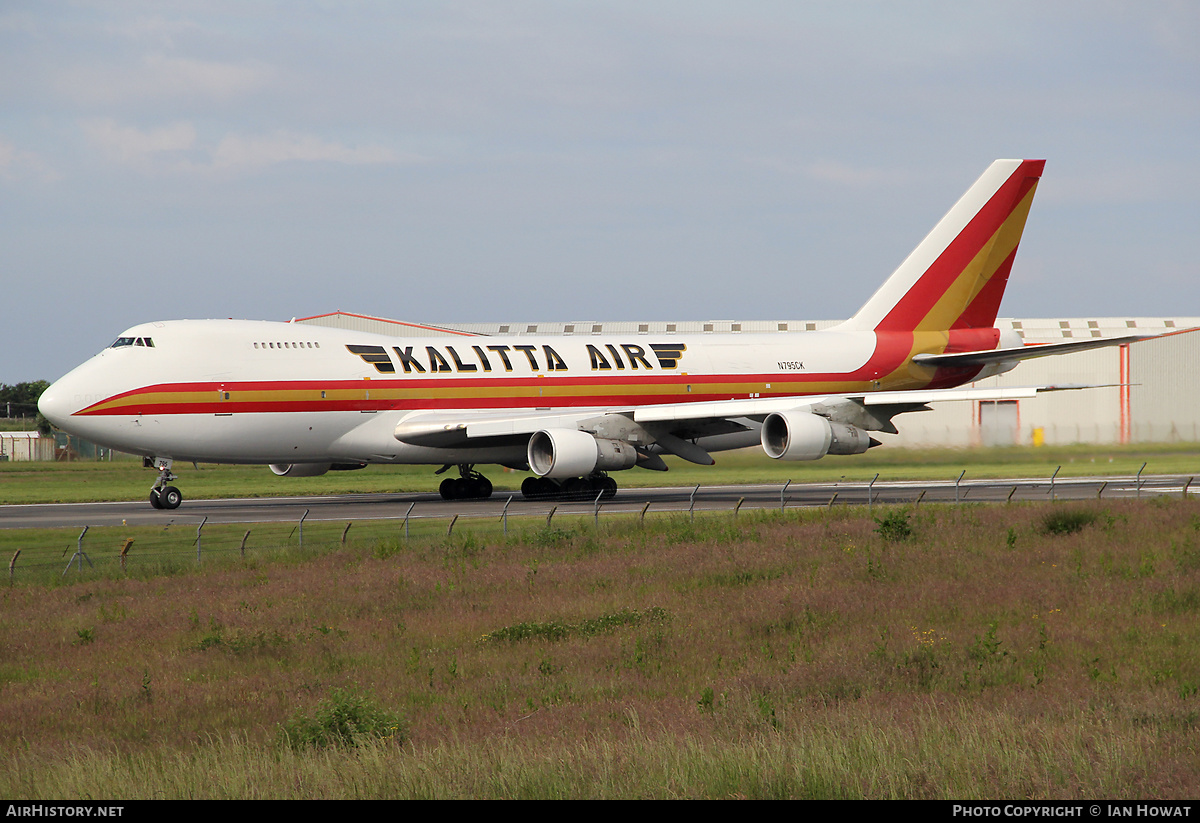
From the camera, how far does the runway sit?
35062 mm

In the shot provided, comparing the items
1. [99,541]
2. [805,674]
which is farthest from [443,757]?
[99,541]

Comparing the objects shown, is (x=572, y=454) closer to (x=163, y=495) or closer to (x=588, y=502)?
(x=588, y=502)

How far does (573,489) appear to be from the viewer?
3981 cm

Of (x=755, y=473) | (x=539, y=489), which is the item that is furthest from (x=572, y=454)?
(x=755, y=473)

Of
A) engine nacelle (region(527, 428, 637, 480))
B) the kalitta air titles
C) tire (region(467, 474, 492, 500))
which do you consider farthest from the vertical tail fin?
tire (region(467, 474, 492, 500))

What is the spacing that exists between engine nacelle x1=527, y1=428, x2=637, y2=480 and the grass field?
639cm

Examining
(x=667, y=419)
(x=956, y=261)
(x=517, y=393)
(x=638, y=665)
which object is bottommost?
(x=638, y=665)

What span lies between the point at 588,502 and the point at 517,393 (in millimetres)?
4357

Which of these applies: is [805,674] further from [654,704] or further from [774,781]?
[774,781]

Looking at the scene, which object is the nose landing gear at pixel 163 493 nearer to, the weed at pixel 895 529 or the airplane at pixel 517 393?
the airplane at pixel 517 393

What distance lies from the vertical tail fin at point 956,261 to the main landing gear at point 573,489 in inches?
495

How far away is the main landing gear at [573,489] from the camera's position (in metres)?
39.6

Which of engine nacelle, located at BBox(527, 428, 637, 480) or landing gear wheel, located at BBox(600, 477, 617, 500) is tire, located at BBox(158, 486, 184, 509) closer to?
engine nacelle, located at BBox(527, 428, 637, 480)

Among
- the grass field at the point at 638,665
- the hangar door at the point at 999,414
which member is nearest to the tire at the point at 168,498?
the grass field at the point at 638,665
